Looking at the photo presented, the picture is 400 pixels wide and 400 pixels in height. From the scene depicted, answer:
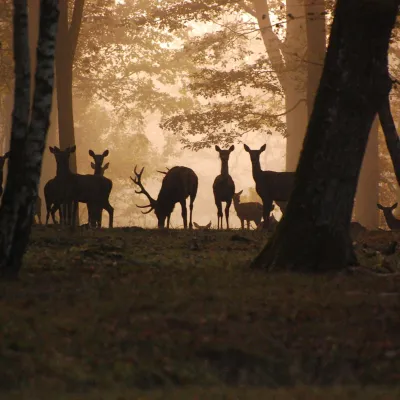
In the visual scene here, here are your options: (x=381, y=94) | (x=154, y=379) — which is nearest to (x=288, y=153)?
(x=381, y=94)

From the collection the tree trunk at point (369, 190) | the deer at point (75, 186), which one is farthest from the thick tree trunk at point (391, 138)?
the tree trunk at point (369, 190)

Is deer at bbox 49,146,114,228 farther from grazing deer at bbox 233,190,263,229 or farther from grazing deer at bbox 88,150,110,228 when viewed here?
grazing deer at bbox 233,190,263,229

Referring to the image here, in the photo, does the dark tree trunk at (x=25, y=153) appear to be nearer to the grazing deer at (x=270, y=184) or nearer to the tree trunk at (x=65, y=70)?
the grazing deer at (x=270, y=184)

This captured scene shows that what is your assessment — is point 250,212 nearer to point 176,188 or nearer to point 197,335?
point 176,188

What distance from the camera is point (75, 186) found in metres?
21.0

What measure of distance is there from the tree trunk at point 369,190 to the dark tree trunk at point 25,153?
27.4m

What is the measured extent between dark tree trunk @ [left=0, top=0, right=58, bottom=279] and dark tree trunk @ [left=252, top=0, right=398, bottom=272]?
118 inches

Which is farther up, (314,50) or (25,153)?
(314,50)

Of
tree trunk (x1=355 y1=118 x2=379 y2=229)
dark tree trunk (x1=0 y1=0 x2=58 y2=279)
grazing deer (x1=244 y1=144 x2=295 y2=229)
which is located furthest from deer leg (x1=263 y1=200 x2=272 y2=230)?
tree trunk (x1=355 y1=118 x2=379 y2=229)

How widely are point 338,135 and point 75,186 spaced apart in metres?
11.0

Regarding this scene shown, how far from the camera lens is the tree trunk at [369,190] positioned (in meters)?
37.0

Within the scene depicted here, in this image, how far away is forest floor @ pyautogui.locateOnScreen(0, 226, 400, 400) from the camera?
643 cm

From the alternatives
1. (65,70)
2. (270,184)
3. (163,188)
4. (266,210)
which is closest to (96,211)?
(163,188)

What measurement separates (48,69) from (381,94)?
3820 millimetres
